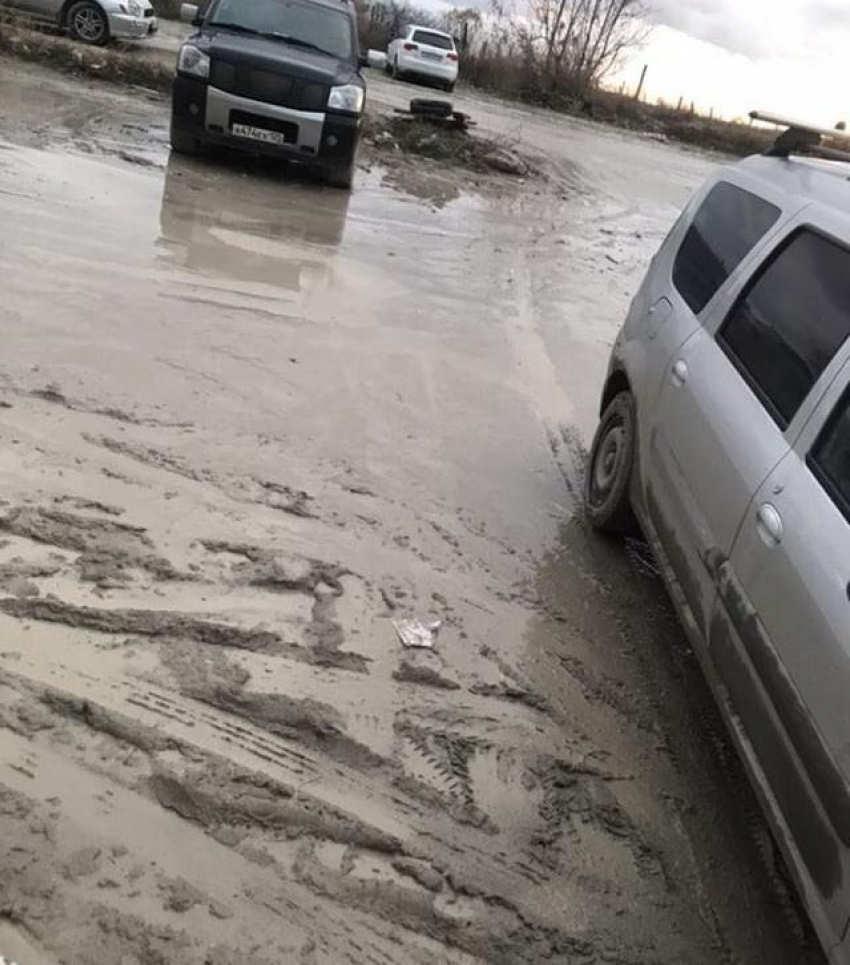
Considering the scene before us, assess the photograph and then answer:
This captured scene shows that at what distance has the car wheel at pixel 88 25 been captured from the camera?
19.0m

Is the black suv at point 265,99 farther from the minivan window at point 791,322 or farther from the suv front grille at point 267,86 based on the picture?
the minivan window at point 791,322

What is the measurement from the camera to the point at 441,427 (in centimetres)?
601

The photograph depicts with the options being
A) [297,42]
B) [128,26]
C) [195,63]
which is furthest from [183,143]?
[128,26]

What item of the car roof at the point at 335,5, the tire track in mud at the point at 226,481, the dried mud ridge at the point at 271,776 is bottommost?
the tire track in mud at the point at 226,481

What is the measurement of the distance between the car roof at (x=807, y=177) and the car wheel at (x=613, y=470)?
1096 mm

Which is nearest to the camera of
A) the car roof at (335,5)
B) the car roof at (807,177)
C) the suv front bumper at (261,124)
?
the car roof at (807,177)

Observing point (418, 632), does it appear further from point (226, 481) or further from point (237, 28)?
point (237, 28)

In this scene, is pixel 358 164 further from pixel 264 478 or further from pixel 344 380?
pixel 264 478

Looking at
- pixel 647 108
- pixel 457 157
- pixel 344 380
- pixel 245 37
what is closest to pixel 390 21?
pixel 647 108

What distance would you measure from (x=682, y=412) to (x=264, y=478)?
1.93m

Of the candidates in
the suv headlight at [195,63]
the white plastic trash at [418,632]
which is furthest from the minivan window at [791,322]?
the suv headlight at [195,63]

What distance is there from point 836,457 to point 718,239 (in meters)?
1.81

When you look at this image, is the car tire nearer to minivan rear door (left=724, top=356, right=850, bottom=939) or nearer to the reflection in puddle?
the reflection in puddle

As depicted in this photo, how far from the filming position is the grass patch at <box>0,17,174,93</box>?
17.1 metres
